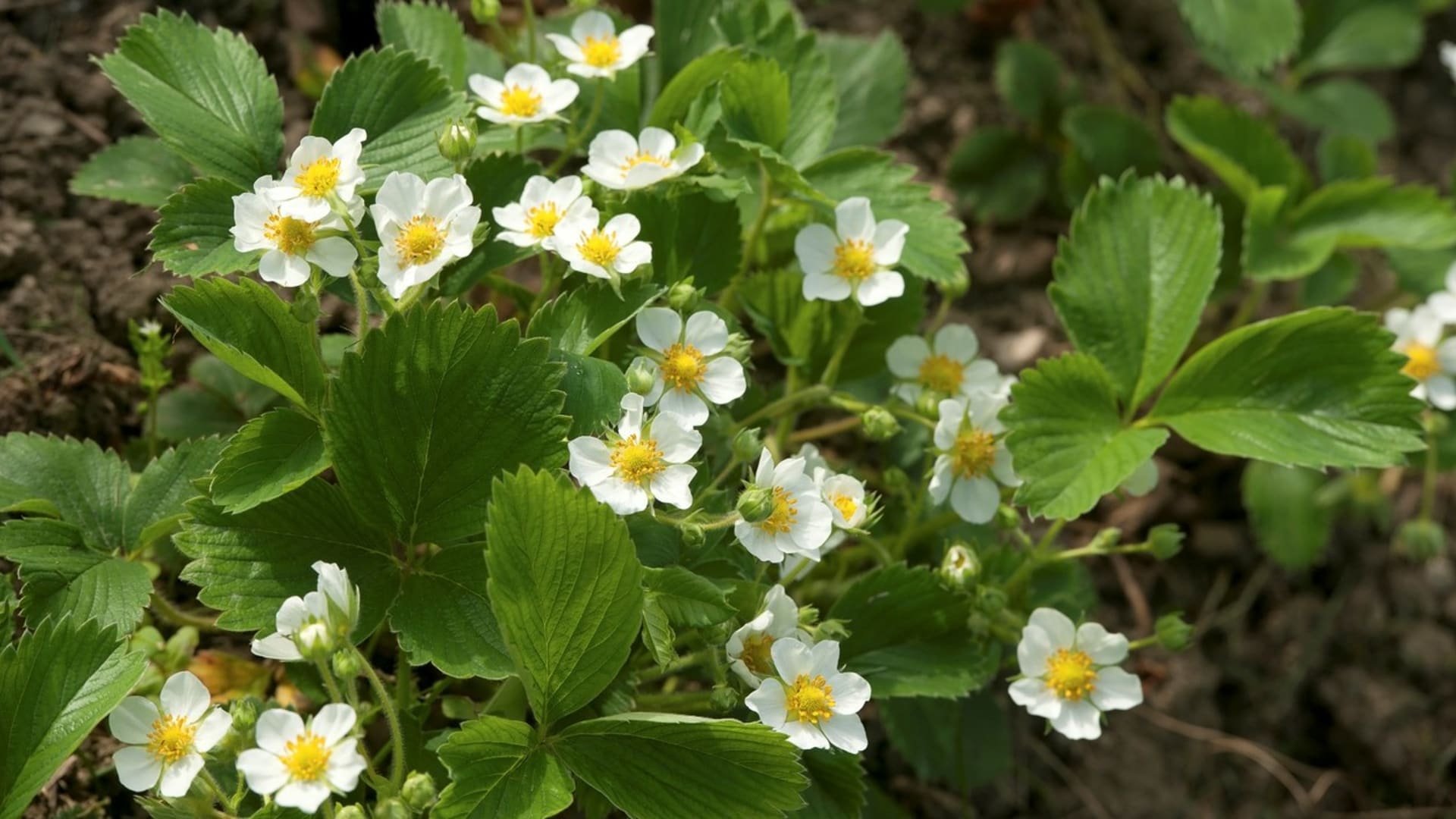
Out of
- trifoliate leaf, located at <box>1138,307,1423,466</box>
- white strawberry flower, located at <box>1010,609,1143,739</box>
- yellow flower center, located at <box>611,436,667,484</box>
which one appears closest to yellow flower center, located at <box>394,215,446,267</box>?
yellow flower center, located at <box>611,436,667,484</box>

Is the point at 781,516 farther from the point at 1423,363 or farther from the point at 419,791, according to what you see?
the point at 1423,363

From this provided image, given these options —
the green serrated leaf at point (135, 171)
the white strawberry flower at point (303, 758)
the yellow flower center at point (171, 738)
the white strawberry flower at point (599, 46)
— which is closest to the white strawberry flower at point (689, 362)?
the white strawberry flower at point (599, 46)

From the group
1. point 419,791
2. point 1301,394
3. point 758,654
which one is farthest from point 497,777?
point 1301,394

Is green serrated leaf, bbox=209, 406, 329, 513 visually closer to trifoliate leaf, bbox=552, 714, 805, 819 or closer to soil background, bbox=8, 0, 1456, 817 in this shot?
trifoliate leaf, bbox=552, 714, 805, 819

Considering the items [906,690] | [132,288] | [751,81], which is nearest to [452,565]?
[906,690]

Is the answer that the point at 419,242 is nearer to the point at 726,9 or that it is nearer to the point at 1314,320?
the point at 726,9
